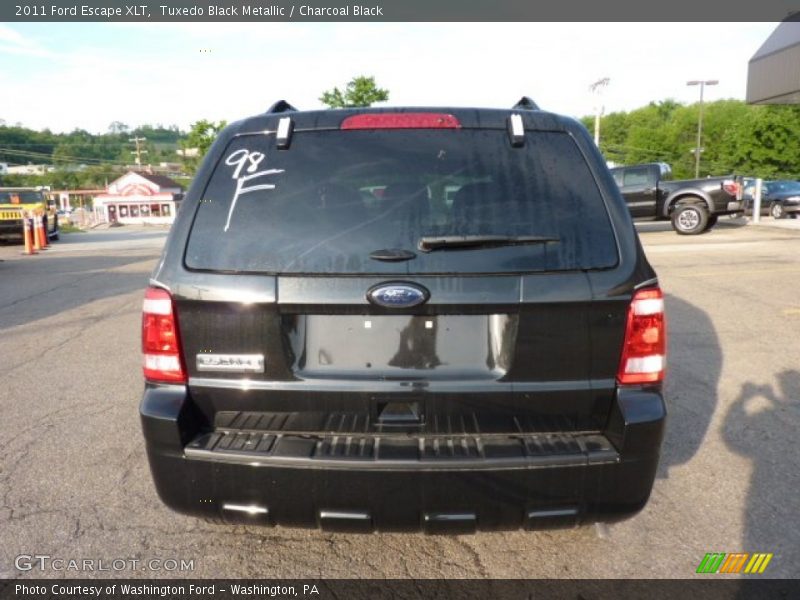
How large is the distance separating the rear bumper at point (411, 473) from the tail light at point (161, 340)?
8 cm

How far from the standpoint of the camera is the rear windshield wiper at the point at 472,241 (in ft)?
6.95

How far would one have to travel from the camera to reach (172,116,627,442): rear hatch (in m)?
2.12

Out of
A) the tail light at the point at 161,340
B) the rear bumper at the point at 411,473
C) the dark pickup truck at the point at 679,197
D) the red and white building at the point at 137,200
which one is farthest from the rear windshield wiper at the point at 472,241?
the red and white building at the point at 137,200

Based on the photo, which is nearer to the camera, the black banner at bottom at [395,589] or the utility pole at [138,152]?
the black banner at bottom at [395,589]

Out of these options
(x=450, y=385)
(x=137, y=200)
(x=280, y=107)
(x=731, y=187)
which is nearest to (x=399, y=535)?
(x=450, y=385)

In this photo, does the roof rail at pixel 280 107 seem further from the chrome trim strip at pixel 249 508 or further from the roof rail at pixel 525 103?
the chrome trim strip at pixel 249 508

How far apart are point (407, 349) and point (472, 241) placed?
45 centimetres

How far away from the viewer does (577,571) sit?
8.32 feet

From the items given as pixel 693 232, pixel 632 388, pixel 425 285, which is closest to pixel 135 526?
pixel 425 285

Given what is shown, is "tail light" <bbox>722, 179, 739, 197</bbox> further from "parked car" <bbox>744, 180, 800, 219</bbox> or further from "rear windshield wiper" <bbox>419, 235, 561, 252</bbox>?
"rear windshield wiper" <bbox>419, 235, 561, 252</bbox>

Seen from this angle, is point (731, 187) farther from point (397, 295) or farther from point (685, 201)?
point (397, 295)

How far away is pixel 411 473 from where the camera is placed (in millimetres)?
2078

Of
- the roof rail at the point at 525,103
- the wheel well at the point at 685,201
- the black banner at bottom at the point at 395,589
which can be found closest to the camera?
the black banner at bottom at the point at 395,589

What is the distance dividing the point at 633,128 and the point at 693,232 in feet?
284
